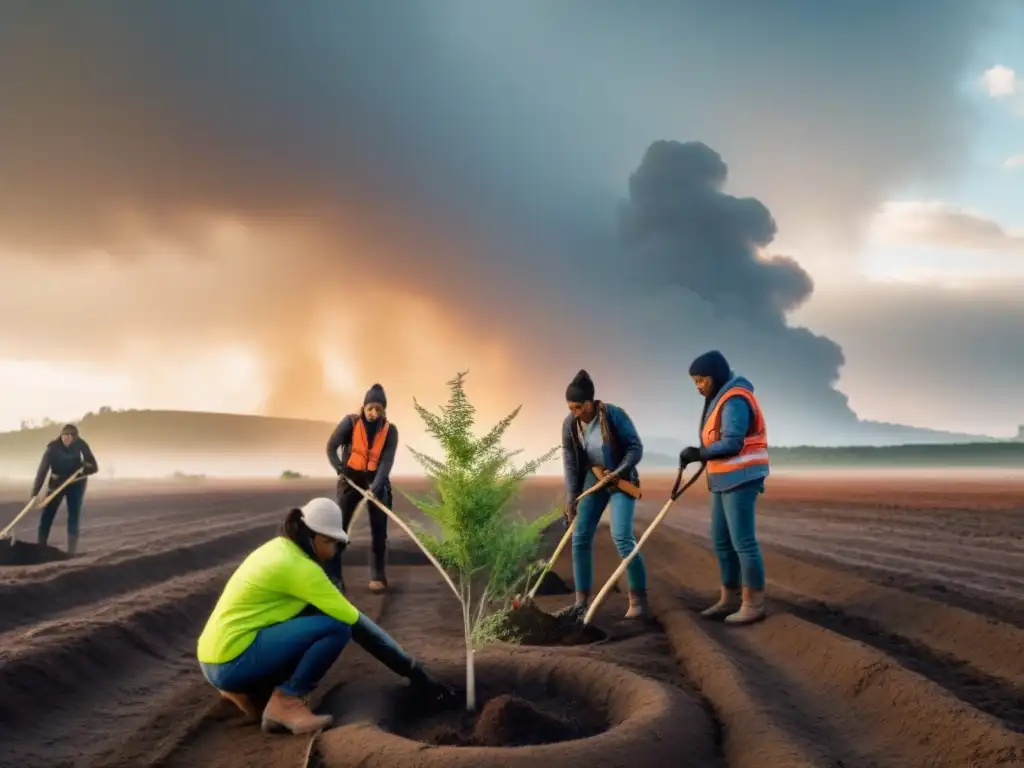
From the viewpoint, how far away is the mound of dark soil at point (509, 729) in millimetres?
5047

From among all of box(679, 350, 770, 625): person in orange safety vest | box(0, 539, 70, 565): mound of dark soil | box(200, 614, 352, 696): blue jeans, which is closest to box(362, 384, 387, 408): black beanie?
box(679, 350, 770, 625): person in orange safety vest

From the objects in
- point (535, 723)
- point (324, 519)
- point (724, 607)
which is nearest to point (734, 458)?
point (724, 607)

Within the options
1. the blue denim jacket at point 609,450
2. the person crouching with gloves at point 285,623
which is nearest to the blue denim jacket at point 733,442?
the blue denim jacket at point 609,450

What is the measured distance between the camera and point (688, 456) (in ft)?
23.8

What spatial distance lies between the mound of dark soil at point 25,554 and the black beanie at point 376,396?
6.91m

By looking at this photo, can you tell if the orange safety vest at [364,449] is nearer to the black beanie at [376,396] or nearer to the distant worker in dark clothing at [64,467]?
the black beanie at [376,396]

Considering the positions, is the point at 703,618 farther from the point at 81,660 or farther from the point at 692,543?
the point at 692,543

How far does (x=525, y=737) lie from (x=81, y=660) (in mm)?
4380

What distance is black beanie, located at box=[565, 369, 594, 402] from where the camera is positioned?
797cm

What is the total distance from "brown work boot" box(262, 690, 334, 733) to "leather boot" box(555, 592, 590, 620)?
326cm

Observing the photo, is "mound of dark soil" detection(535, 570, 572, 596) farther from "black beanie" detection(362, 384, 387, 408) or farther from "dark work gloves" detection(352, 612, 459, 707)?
"dark work gloves" detection(352, 612, 459, 707)

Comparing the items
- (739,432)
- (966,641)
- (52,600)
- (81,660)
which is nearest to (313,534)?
(81,660)

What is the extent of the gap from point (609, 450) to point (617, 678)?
255 cm

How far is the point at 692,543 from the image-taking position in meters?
15.8
